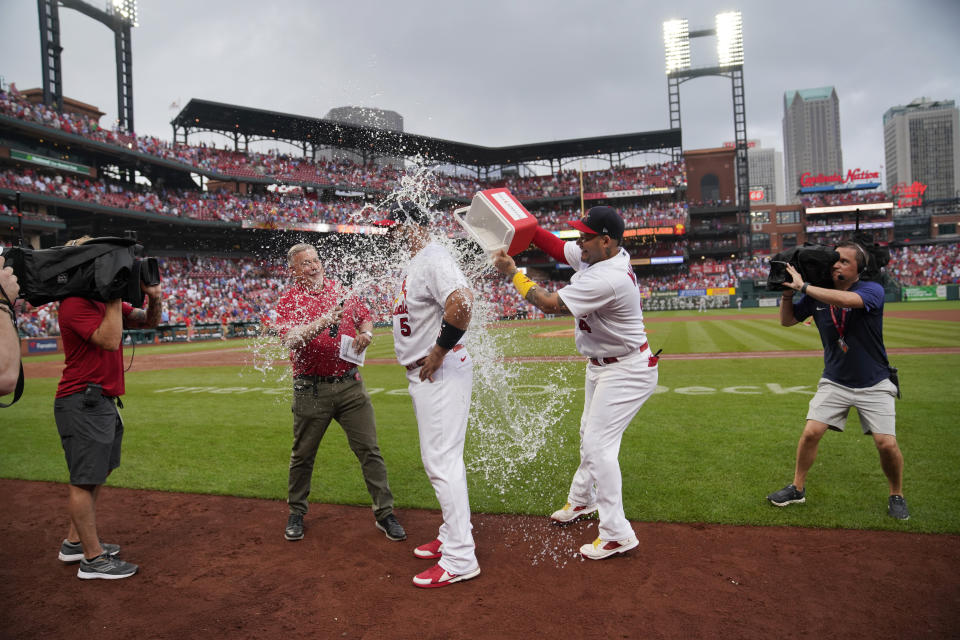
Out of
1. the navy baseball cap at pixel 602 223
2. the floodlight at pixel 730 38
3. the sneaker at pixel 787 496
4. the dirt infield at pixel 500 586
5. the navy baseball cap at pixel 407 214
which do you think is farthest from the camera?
the floodlight at pixel 730 38

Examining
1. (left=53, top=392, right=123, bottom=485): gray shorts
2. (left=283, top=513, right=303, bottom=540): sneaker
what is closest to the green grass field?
(left=283, top=513, right=303, bottom=540): sneaker

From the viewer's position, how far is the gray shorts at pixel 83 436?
372 centimetres

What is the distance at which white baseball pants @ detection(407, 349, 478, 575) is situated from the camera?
138 inches

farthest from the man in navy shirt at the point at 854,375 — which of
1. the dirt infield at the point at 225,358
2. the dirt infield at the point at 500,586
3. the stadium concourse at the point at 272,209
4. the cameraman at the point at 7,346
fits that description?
the stadium concourse at the point at 272,209

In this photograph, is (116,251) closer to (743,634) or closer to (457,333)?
(457,333)

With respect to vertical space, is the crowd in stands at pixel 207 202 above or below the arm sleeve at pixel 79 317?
above

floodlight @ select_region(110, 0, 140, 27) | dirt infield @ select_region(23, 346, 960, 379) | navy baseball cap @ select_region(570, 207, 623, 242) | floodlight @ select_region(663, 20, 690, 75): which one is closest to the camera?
navy baseball cap @ select_region(570, 207, 623, 242)

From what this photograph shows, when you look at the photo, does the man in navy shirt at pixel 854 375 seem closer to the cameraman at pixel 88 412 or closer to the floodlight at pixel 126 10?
the cameraman at pixel 88 412

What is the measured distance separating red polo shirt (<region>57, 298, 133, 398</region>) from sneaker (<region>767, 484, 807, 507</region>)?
516 centimetres

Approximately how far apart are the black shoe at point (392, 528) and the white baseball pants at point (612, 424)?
1.52m

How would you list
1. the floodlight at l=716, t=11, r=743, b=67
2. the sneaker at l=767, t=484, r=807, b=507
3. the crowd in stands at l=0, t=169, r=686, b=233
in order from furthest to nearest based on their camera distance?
1. the floodlight at l=716, t=11, r=743, b=67
2. the crowd in stands at l=0, t=169, r=686, b=233
3. the sneaker at l=767, t=484, r=807, b=507

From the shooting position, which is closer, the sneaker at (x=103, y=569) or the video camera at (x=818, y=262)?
the sneaker at (x=103, y=569)

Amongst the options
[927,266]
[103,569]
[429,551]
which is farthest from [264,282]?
[927,266]

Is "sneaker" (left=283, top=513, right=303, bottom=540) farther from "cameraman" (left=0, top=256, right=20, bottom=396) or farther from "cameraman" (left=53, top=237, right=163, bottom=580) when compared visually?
"cameraman" (left=0, top=256, right=20, bottom=396)
